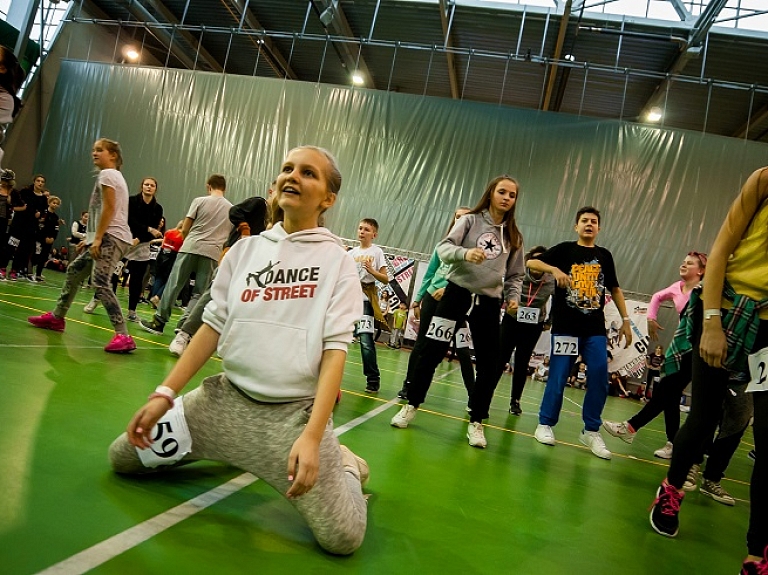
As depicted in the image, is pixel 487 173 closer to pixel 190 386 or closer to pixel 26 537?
pixel 190 386

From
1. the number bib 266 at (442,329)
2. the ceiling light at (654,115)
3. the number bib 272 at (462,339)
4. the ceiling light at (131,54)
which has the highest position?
the ceiling light at (654,115)

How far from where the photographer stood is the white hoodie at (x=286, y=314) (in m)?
1.55

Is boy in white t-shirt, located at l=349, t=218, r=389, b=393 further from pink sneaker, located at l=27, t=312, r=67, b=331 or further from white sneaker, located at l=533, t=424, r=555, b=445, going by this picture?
pink sneaker, located at l=27, t=312, r=67, b=331

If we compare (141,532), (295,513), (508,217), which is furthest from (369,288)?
(141,532)

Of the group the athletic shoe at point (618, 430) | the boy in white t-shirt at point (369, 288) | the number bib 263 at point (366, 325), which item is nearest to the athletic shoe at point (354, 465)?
the athletic shoe at point (618, 430)

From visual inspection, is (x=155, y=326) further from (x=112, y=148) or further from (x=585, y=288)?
(x=585, y=288)

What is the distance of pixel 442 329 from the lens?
3434 millimetres

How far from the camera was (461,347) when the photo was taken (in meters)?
4.30

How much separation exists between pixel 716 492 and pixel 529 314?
2.23 meters

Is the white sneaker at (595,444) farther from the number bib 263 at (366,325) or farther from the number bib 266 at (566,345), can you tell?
the number bib 263 at (366,325)

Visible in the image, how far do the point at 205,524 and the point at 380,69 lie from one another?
1631 centimetres

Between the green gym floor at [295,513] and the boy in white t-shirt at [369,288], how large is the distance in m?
1.11

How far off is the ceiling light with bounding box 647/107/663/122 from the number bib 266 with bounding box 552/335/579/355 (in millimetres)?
13307

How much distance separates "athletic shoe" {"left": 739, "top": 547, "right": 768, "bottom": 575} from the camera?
5.14 ft
